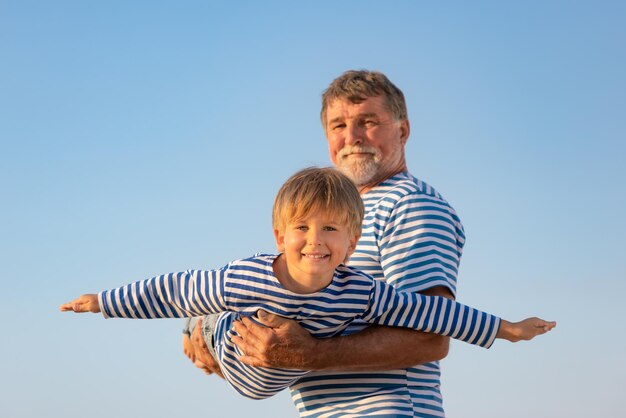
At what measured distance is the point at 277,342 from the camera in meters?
4.68

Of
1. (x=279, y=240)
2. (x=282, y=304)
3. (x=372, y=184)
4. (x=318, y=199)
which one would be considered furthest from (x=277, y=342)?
(x=372, y=184)

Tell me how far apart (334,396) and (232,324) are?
31.4 inches

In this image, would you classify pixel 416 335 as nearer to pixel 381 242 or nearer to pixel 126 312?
pixel 381 242

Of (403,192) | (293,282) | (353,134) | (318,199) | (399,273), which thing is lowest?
(293,282)

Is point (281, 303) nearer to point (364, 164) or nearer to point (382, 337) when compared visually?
point (382, 337)

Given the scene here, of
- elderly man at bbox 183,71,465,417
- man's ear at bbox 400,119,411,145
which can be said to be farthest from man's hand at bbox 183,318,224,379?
man's ear at bbox 400,119,411,145

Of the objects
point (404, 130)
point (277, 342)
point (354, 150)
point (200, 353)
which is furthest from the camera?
point (404, 130)

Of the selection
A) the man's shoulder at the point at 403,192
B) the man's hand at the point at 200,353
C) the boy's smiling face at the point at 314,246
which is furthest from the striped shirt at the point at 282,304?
the man's shoulder at the point at 403,192

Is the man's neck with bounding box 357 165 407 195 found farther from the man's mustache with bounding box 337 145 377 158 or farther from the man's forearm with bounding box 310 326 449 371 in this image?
the man's forearm with bounding box 310 326 449 371

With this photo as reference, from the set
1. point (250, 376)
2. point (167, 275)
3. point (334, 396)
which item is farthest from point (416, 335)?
point (167, 275)

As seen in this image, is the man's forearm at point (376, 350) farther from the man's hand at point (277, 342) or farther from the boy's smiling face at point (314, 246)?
the boy's smiling face at point (314, 246)

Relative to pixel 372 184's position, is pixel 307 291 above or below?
below

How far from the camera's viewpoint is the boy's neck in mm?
4668

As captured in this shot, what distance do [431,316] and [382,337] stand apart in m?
0.31
